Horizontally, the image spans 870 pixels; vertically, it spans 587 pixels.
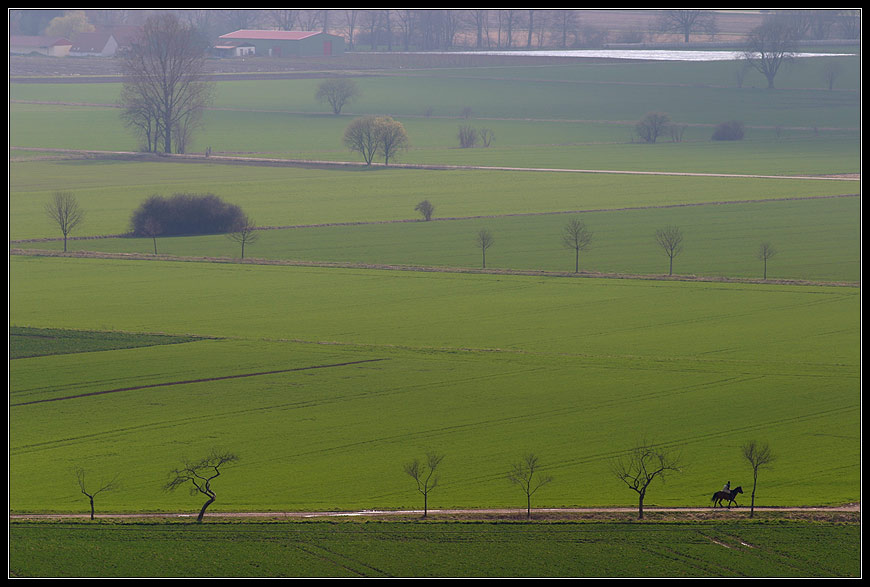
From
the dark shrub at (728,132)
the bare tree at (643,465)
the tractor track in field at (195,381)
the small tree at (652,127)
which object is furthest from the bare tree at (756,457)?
the small tree at (652,127)

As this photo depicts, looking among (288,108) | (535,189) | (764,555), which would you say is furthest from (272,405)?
(288,108)

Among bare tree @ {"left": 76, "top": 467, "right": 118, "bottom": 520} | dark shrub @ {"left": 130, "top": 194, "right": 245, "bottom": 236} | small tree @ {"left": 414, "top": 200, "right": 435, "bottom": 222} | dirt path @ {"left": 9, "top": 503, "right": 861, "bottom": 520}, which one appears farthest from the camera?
small tree @ {"left": 414, "top": 200, "right": 435, "bottom": 222}

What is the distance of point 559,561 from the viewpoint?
36500mm

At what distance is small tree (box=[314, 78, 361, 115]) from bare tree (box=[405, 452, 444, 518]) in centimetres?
13310

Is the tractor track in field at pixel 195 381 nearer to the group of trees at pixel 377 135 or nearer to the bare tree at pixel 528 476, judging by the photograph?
the bare tree at pixel 528 476

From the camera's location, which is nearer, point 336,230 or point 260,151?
point 336,230

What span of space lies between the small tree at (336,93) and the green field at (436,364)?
47784 mm

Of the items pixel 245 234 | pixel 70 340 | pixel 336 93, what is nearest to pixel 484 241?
pixel 245 234

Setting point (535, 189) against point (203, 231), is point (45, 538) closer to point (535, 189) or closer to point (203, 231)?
point (203, 231)

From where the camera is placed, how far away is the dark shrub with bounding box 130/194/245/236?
314 ft

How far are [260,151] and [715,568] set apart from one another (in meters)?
113

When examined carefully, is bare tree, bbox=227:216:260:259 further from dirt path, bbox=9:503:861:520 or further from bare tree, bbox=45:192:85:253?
dirt path, bbox=9:503:861:520

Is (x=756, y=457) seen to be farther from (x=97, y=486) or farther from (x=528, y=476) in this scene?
(x=97, y=486)

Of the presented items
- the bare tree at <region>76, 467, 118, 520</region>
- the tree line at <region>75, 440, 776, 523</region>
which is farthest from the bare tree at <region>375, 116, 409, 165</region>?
the bare tree at <region>76, 467, 118, 520</region>
